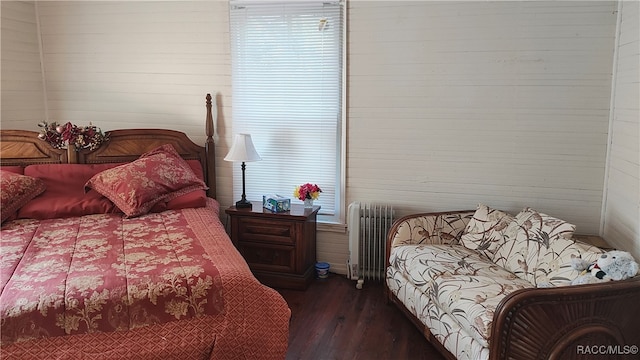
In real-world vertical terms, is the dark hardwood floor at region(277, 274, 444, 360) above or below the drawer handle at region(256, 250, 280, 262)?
below

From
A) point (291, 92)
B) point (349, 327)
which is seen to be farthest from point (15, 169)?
point (349, 327)

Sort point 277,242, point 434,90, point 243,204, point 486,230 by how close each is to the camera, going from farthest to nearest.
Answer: point 243,204 < point 277,242 < point 434,90 < point 486,230

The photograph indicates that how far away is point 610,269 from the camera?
2.29 m

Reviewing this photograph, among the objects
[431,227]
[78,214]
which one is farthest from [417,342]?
[78,214]

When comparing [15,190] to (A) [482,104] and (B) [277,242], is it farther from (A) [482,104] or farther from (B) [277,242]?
(A) [482,104]

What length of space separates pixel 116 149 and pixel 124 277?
6.39 ft

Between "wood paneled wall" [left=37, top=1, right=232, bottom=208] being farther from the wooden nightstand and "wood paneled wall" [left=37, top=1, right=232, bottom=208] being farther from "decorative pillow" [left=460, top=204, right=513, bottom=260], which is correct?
"decorative pillow" [left=460, top=204, right=513, bottom=260]

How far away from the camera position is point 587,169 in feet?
11.1

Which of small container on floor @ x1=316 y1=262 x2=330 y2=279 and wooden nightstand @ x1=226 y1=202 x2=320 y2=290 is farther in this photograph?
small container on floor @ x1=316 y1=262 x2=330 y2=279

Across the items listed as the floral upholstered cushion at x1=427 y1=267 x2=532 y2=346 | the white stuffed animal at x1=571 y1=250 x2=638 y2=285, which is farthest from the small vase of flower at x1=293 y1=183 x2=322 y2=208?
the white stuffed animal at x1=571 y1=250 x2=638 y2=285

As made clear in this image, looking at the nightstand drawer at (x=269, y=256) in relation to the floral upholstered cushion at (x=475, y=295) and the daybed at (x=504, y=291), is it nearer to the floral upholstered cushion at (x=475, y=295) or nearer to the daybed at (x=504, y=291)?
the daybed at (x=504, y=291)

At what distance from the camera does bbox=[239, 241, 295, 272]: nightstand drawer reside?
146 inches

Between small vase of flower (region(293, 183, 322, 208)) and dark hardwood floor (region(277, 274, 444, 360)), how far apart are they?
0.66 m

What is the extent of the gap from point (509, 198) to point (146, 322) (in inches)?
104
